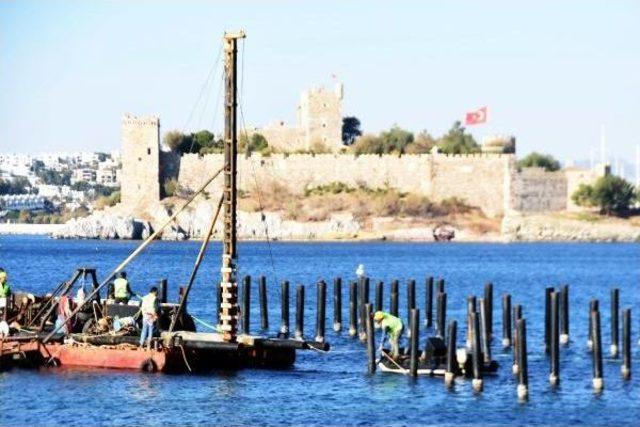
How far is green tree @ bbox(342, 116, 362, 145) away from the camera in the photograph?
139m

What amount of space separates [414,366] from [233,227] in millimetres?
4621

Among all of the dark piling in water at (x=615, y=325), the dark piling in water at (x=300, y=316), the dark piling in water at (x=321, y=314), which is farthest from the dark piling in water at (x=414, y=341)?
the dark piling in water at (x=300, y=316)

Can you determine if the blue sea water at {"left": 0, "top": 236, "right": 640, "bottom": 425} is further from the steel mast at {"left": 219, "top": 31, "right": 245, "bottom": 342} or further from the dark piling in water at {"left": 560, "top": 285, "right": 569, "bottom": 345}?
the steel mast at {"left": 219, "top": 31, "right": 245, "bottom": 342}

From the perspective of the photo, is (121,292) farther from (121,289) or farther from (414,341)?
(414,341)

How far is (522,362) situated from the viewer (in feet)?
110

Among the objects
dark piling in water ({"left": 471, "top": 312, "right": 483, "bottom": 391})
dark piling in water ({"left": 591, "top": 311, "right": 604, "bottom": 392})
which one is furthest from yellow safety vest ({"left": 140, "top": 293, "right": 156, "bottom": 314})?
dark piling in water ({"left": 591, "top": 311, "right": 604, "bottom": 392})

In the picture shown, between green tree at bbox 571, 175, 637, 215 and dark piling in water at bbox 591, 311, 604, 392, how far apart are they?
9445 centimetres

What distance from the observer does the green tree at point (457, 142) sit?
136 meters

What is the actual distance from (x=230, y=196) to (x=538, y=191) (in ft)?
300

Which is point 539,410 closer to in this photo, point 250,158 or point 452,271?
point 452,271

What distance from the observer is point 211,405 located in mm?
33125

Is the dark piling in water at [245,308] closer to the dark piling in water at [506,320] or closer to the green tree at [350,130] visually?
the dark piling in water at [506,320]

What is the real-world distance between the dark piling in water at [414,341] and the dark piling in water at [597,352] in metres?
3.41

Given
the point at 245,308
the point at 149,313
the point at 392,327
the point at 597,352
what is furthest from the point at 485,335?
the point at 245,308
